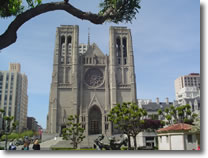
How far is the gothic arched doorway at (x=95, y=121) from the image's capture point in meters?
50.7

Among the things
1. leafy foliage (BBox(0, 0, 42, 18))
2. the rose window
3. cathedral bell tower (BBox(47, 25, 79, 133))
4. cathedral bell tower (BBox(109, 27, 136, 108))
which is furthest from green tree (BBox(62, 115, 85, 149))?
leafy foliage (BBox(0, 0, 42, 18))

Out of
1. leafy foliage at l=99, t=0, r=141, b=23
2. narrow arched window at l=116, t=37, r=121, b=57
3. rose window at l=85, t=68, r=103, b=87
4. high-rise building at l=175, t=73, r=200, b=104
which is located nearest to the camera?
leafy foliage at l=99, t=0, r=141, b=23

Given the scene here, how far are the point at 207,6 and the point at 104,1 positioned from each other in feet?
12.5

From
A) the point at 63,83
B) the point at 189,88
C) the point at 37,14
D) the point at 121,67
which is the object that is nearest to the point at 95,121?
the point at 63,83

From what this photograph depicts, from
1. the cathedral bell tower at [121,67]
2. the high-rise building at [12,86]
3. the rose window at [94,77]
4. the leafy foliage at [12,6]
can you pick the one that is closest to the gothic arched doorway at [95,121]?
Answer: the cathedral bell tower at [121,67]

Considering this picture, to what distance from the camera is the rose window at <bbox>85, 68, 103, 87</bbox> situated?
174 ft

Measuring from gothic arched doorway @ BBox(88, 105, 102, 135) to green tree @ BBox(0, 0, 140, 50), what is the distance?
4420 centimetres

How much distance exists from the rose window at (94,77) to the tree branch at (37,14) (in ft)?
150

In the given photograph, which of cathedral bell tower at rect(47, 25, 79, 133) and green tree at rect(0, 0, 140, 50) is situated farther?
cathedral bell tower at rect(47, 25, 79, 133)

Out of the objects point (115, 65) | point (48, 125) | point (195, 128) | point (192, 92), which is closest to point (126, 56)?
point (115, 65)

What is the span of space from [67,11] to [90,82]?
4626 centimetres

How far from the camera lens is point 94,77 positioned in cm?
5350

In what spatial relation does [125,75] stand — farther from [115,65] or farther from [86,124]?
[86,124]

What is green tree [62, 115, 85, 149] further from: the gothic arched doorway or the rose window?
the rose window
